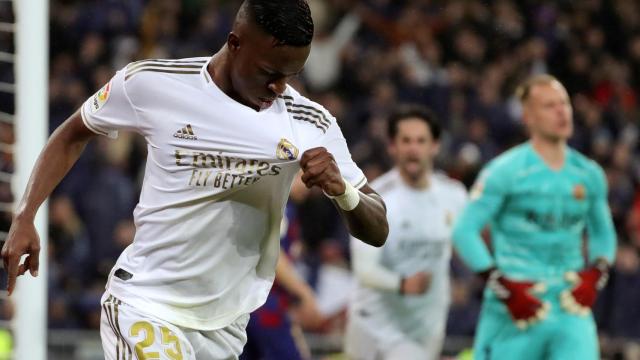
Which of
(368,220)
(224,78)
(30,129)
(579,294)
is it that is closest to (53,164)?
(224,78)

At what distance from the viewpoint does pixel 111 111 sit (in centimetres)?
420

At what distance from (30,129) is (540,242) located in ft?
9.37

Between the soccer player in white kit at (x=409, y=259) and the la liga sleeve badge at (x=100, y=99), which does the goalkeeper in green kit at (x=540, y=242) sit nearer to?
the soccer player in white kit at (x=409, y=259)

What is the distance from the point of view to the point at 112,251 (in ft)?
36.9

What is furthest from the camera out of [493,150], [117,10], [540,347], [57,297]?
[117,10]

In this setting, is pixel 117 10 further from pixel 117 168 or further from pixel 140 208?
pixel 140 208

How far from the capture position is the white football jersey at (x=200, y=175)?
4.05 m

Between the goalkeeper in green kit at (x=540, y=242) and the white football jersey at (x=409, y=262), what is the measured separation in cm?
69

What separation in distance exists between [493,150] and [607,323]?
2.37 m

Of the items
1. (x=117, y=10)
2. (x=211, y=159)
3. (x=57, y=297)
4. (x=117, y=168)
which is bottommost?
(x=57, y=297)

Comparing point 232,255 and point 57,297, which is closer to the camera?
point 232,255

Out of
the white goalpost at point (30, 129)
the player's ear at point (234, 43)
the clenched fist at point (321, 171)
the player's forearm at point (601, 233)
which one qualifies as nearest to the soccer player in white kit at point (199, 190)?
the player's ear at point (234, 43)

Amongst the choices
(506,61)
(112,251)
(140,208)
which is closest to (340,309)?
(112,251)

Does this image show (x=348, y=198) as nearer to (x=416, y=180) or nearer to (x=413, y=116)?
(x=413, y=116)
